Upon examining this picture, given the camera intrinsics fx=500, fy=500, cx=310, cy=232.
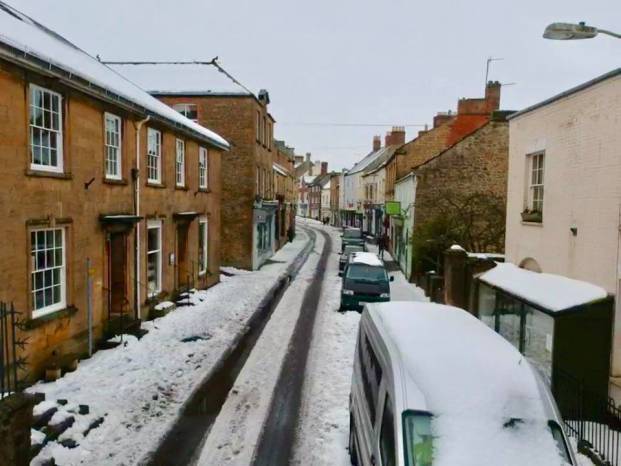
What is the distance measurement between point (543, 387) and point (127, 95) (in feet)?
42.3

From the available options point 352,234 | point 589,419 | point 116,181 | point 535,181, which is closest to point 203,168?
point 116,181

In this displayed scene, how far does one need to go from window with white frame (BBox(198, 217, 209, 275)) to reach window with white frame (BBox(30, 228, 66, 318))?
10691mm

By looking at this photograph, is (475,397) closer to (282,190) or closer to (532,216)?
(532,216)

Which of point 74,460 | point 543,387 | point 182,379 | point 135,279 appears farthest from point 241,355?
point 543,387

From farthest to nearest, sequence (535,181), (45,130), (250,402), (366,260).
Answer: (366,260) → (535,181) → (45,130) → (250,402)

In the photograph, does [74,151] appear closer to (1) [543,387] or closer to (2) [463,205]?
(1) [543,387]

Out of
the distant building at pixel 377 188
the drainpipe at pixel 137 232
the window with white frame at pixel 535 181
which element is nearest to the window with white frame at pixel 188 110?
the drainpipe at pixel 137 232

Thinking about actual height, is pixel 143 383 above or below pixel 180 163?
below

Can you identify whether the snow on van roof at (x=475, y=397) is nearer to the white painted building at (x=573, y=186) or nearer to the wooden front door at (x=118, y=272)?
the white painted building at (x=573, y=186)

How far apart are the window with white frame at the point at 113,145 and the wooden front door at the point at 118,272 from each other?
1.88m

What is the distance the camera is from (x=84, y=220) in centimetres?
1260

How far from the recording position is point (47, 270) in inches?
445

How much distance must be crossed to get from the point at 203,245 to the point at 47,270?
12.2 m

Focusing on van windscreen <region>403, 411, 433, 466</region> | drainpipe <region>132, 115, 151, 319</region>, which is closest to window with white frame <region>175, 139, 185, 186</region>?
drainpipe <region>132, 115, 151, 319</region>
